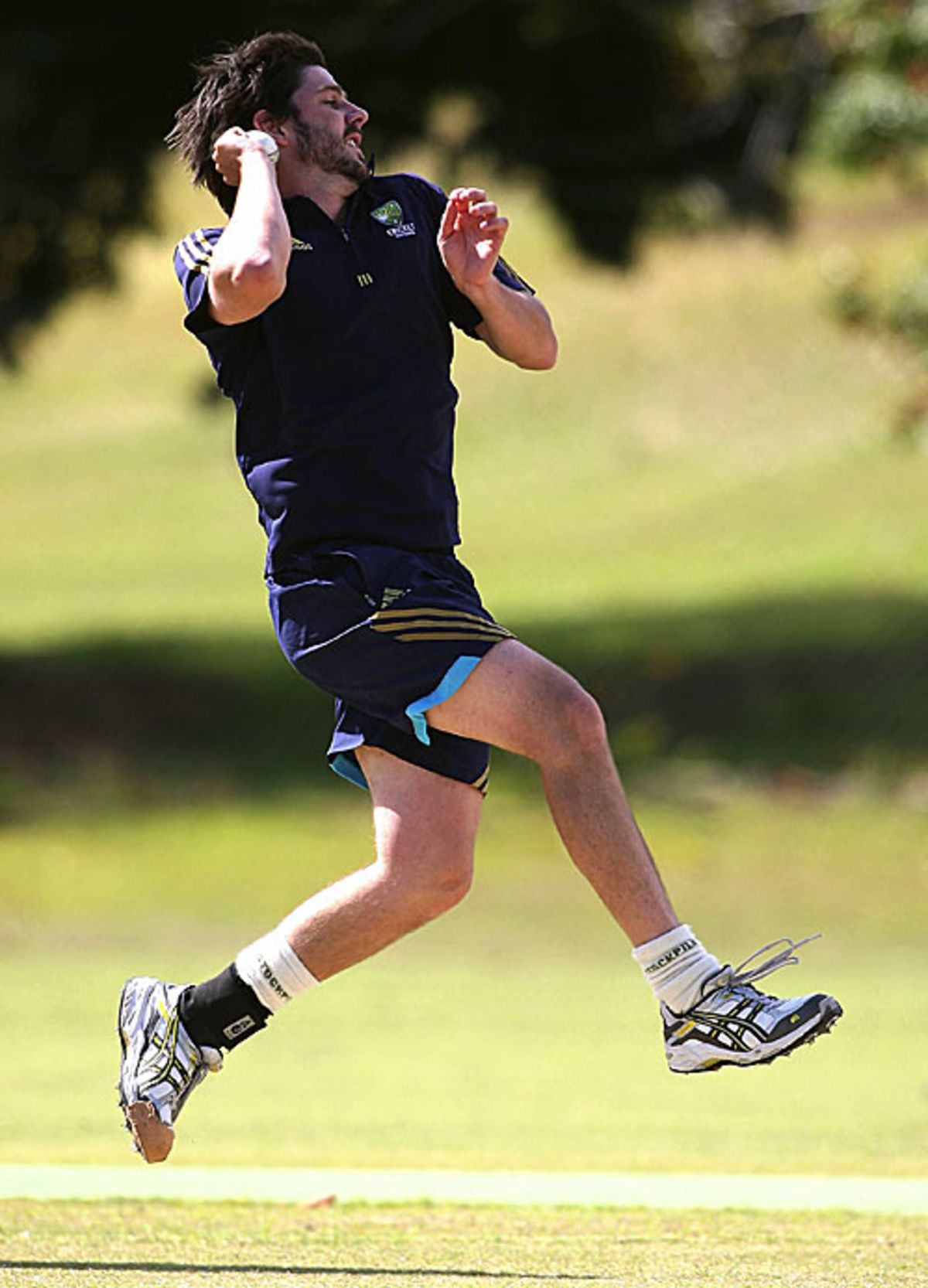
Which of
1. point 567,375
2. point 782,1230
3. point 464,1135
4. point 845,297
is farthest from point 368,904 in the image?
point 567,375

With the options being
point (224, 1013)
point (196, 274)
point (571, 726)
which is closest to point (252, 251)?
point (196, 274)

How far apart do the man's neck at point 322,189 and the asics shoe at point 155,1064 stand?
1643 millimetres

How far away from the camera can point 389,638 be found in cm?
466

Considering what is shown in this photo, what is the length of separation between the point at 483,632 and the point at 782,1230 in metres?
1.68

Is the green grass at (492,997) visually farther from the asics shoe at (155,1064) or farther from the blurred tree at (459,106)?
the blurred tree at (459,106)

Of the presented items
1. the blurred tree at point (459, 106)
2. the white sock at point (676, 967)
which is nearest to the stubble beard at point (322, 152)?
the white sock at point (676, 967)

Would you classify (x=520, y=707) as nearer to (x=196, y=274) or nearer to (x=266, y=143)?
(x=196, y=274)

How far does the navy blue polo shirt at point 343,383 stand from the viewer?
15.5 ft

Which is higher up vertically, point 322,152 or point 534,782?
point 534,782

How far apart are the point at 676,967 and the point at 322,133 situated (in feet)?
6.10

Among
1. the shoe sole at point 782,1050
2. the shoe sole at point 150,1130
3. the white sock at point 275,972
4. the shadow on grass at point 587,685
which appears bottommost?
the shoe sole at point 150,1130

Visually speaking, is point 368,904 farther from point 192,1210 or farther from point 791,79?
point 791,79

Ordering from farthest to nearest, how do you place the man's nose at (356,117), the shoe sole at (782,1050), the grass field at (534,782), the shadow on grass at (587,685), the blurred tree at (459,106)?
1. the shadow on grass at (587,685)
2. the blurred tree at (459,106)
3. the grass field at (534,782)
4. the man's nose at (356,117)
5. the shoe sole at (782,1050)

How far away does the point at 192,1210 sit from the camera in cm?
575
